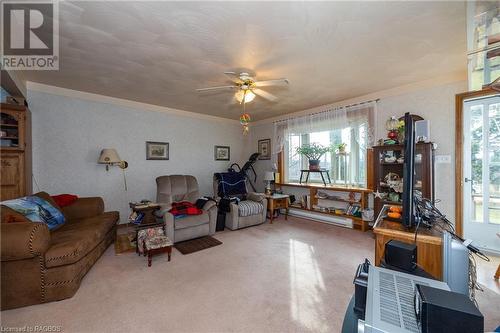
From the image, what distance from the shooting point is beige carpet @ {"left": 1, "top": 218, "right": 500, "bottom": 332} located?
1.60 metres

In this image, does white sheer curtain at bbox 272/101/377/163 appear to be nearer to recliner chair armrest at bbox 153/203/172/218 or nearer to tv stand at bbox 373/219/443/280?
tv stand at bbox 373/219/443/280

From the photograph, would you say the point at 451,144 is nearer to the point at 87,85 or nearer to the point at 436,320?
the point at 436,320

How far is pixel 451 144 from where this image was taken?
2941mm

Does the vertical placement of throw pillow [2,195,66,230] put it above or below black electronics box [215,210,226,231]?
above

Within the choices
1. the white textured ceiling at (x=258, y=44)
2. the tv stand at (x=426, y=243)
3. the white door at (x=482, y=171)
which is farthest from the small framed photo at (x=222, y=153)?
the white door at (x=482, y=171)

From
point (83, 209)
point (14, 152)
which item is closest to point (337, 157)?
point (83, 209)

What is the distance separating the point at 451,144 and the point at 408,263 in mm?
2956

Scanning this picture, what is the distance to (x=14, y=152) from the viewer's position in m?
2.71

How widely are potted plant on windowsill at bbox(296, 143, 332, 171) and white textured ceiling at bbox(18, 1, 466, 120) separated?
4.59ft

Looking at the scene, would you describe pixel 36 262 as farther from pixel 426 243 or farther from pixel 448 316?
pixel 426 243

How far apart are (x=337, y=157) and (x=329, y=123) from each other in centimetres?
71

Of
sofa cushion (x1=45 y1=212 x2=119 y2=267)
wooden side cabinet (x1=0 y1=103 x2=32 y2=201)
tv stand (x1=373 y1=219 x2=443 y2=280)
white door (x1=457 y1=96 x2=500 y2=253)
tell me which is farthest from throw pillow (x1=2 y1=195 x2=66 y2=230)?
white door (x1=457 y1=96 x2=500 y2=253)

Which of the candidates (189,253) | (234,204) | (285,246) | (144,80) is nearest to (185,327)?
(189,253)

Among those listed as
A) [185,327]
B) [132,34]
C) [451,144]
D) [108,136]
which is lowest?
[185,327]
